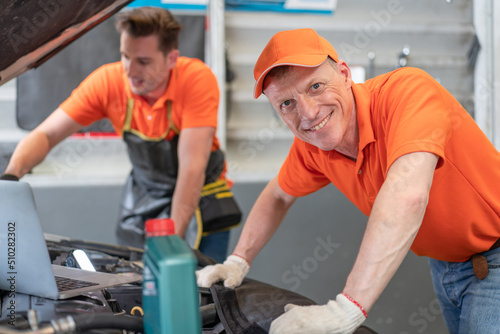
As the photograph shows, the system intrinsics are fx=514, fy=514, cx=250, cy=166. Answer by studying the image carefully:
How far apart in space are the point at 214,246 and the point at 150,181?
1.18 feet

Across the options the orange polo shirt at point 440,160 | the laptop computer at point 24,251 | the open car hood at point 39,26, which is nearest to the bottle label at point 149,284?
the laptop computer at point 24,251

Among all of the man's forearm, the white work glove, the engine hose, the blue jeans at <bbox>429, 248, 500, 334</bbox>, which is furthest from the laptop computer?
the blue jeans at <bbox>429, 248, 500, 334</bbox>

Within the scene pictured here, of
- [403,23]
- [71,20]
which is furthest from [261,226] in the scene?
[403,23]

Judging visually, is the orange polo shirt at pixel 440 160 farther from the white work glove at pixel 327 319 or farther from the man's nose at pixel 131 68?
the man's nose at pixel 131 68

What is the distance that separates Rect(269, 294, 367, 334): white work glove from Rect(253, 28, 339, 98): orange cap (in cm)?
47

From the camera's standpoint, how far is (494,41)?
2971mm

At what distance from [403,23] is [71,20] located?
7.48 ft

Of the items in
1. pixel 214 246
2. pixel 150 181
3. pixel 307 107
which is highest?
pixel 307 107

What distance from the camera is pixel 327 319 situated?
0.85 m

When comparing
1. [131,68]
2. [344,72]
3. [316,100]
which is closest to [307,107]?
[316,100]

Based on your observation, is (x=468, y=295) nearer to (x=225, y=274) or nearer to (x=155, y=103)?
(x=225, y=274)

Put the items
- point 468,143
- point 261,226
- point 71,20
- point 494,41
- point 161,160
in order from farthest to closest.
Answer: point 494,41
point 161,160
point 261,226
point 71,20
point 468,143

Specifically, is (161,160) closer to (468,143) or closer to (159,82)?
(159,82)

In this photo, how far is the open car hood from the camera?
106 cm
